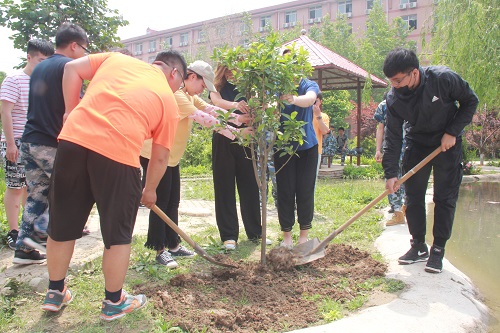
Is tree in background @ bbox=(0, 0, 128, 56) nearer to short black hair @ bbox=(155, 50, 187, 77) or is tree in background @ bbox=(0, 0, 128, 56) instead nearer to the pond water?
short black hair @ bbox=(155, 50, 187, 77)

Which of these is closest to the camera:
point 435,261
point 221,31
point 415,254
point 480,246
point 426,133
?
point 435,261

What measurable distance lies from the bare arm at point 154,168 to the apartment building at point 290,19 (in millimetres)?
29446

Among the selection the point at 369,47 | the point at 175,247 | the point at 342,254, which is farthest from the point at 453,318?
the point at 369,47

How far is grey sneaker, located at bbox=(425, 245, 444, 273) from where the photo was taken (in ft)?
10.4

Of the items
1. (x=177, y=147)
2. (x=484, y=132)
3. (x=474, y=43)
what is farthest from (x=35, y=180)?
(x=484, y=132)

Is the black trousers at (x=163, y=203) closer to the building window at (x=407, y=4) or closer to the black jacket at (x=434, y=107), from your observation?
the black jacket at (x=434, y=107)

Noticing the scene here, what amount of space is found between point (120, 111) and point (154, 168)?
453 mm

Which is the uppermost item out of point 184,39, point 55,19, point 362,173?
point 184,39

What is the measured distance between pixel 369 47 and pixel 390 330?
31.7 meters

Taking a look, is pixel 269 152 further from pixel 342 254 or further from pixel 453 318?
pixel 453 318

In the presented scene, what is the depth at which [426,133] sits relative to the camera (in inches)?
A: 130

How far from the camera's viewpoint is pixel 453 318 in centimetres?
243

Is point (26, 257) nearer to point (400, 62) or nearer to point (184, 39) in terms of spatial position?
point (400, 62)

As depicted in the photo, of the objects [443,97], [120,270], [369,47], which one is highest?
[369,47]
